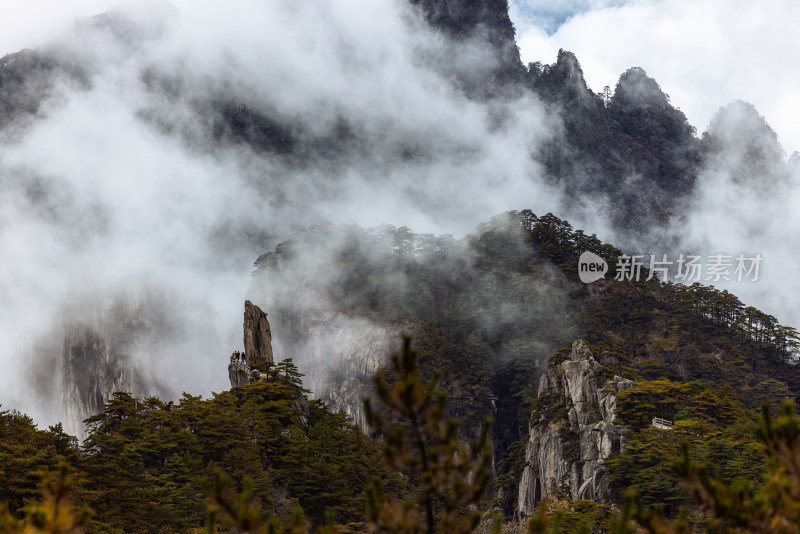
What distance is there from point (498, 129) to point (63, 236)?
66.5 meters

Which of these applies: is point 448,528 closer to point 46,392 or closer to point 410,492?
point 410,492

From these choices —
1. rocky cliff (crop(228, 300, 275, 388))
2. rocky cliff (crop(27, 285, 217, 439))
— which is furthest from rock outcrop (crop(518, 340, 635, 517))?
rocky cliff (crop(27, 285, 217, 439))

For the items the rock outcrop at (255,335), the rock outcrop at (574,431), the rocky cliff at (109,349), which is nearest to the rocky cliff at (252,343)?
the rock outcrop at (255,335)

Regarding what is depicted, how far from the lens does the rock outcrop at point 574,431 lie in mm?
37781

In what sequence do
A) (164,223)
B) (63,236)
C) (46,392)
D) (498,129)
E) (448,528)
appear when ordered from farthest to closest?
(498,129)
(164,223)
(63,236)
(46,392)
(448,528)

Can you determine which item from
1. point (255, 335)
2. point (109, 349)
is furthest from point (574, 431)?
point (109, 349)

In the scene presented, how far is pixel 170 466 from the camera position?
28469 millimetres

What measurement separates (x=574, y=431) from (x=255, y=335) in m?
21.7

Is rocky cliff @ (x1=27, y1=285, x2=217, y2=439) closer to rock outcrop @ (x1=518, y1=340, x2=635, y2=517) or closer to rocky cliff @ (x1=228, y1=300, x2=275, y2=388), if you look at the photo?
rocky cliff @ (x1=228, y1=300, x2=275, y2=388)

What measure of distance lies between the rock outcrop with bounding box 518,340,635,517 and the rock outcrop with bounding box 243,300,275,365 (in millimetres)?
19163

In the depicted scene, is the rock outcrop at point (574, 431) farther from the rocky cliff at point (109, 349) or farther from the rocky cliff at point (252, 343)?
the rocky cliff at point (109, 349)

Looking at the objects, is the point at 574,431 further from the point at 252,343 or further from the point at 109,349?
the point at 109,349

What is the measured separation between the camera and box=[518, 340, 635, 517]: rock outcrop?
37781 mm

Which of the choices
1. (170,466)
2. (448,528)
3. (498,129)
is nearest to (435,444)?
(448,528)
